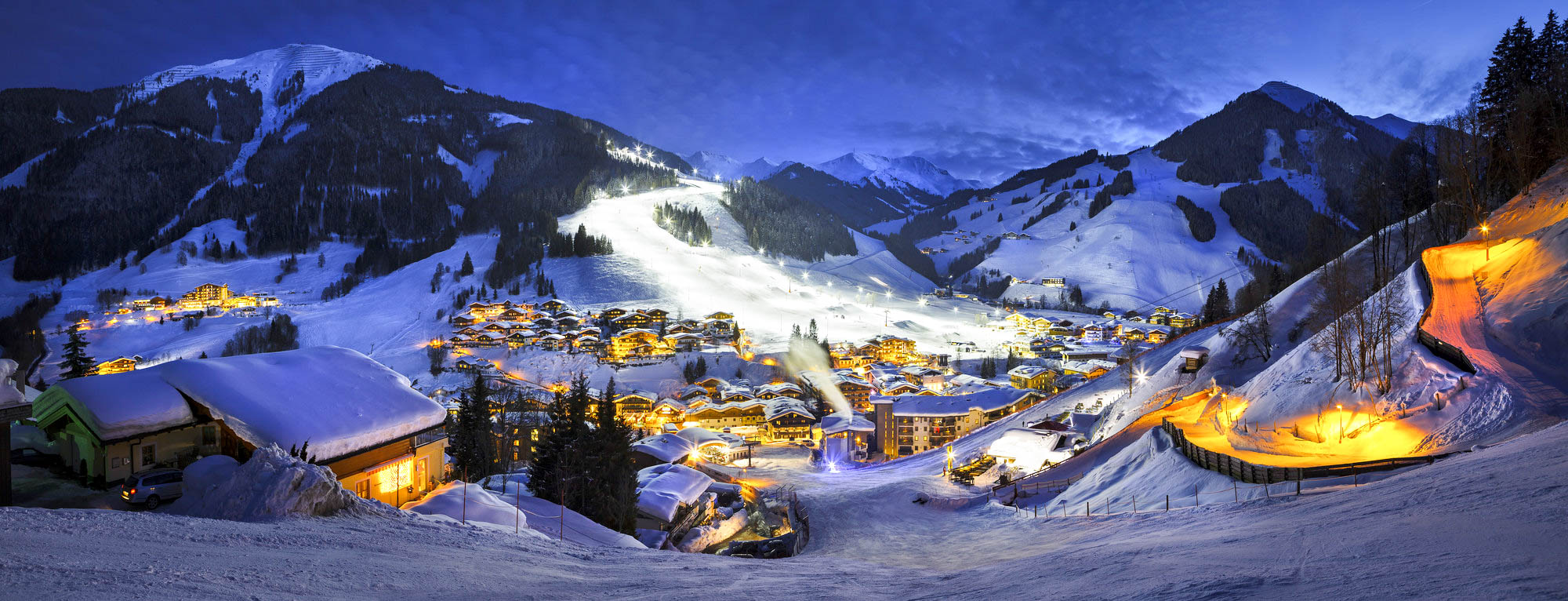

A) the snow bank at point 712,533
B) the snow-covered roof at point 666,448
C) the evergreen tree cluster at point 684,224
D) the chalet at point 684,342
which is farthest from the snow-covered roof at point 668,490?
the evergreen tree cluster at point 684,224

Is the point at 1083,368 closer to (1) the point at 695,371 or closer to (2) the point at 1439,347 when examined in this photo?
(1) the point at 695,371

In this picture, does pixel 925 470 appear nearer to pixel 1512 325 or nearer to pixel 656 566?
pixel 1512 325

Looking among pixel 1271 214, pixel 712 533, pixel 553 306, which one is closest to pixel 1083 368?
pixel 712 533

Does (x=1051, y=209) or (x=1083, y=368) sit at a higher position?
(x=1051, y=209)

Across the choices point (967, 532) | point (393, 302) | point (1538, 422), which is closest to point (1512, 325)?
point (1538, 422)

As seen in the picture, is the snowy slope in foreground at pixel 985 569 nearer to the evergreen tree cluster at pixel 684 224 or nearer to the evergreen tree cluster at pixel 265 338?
the evergreen tree cluster at pixel 265 338

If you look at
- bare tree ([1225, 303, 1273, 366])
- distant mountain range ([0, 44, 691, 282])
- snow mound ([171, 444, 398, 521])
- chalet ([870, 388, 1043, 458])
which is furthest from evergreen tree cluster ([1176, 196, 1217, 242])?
snow mound ([171, 444, 398, 521])
